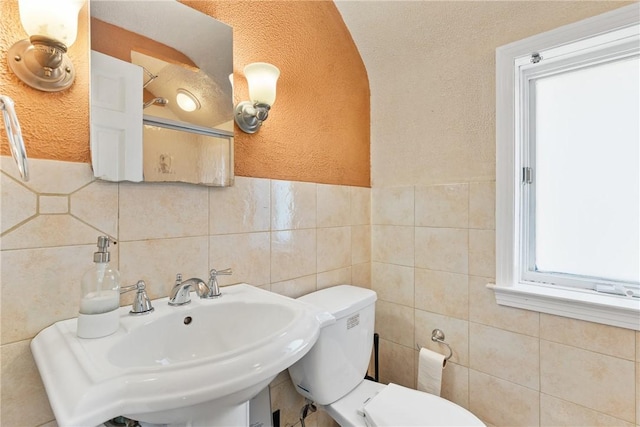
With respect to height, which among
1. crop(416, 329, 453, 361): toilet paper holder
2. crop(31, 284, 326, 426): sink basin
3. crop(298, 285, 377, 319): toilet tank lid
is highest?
crop(31, 284, 326, 426): sink basin

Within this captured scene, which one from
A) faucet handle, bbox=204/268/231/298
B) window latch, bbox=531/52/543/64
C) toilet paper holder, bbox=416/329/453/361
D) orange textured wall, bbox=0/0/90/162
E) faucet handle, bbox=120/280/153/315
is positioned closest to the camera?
orange textured wall, bbox=0/0/90/162

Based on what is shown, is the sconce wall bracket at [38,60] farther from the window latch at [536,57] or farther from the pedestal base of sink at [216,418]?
the window latch at [536,57]

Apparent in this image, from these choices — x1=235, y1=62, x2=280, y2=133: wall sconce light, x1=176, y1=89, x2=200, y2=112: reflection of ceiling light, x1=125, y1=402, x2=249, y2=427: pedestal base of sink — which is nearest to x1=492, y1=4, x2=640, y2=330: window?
x1=235, y1=62, x2=280, y2=133: wall sconce light

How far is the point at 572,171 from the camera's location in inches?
48.8

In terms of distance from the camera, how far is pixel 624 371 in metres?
1.04

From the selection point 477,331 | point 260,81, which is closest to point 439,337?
point 477,331

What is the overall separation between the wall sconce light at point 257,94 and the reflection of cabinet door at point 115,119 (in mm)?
336

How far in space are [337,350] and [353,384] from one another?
0.21 metres

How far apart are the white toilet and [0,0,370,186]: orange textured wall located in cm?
59

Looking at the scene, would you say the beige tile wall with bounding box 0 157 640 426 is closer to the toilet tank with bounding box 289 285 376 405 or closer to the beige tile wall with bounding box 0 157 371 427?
the beige tile wall with bounding box 0 157 371 427

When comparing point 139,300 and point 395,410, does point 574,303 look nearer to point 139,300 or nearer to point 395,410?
point 395,410

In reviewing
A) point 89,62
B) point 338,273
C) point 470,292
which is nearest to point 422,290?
point 470,292

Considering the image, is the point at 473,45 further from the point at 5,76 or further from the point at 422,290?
the point at 5,76

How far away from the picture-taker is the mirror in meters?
0.83
